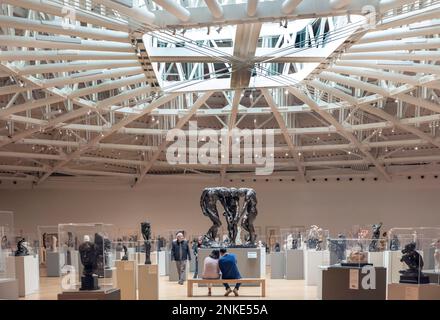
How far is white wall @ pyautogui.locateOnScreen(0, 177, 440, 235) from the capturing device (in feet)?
121

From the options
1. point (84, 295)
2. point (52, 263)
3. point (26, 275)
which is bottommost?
point (52, 263)

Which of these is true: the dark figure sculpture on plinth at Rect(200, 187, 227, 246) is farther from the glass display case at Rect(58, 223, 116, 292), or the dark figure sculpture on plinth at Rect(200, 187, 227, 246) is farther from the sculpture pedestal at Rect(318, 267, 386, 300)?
the glass display case at Rect(58, 223, 116, 292)

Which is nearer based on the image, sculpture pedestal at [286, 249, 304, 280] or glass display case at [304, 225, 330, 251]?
sculpture pedestal at [286, 249, 304, 280]

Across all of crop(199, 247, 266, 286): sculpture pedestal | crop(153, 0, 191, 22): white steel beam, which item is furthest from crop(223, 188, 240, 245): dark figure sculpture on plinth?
crop(153, 0, 191, 22): white steel beam

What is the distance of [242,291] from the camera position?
16.5 meters

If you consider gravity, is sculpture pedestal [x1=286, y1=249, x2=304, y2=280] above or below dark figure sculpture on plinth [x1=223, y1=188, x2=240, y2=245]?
below

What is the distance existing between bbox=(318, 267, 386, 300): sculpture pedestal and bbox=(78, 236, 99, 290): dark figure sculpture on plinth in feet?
15.2

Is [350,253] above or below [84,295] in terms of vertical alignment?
above

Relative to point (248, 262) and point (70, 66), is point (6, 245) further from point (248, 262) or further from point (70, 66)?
point (248, 262)

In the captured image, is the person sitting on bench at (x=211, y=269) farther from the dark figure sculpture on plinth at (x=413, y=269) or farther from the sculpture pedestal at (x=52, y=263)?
the sculpture pedestal at (x=52, y=263)

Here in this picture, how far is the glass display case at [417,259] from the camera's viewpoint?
1057 centimetres

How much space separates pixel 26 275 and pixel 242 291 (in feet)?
21.9

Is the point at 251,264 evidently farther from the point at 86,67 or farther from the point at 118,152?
the point at 118,152

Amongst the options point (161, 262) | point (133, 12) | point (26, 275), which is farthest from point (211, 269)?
point (161, 262)
